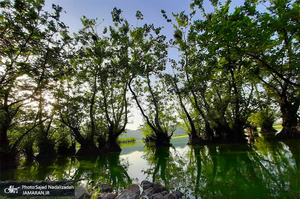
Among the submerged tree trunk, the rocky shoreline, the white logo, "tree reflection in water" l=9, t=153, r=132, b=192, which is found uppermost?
the submerged tree trunk

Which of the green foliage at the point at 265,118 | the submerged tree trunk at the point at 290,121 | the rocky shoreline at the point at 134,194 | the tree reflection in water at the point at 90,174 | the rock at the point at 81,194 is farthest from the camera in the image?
the green foliage at the point at 265,118

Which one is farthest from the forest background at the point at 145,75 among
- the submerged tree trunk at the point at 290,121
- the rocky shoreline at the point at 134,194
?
the rocky shoreline at the point at 134,194

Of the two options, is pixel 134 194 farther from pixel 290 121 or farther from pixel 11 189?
pixel 290 121

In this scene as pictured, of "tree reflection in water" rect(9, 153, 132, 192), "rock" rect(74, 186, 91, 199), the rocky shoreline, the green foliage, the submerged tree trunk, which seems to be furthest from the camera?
the green foliage

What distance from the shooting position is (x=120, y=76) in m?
19.5

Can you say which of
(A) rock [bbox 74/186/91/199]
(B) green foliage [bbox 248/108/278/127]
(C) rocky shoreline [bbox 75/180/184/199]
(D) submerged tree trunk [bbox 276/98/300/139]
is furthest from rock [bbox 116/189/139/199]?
(B) green foliage [bbox 248/108/278/127]

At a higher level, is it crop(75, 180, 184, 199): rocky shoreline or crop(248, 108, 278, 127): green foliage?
crop(248, 108, 278, 127): green foliage

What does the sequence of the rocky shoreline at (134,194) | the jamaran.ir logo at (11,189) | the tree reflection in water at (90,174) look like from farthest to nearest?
the tree reflection in water at (90,174) < the jamaran.ir logo at (11,189) < the rocky shoreline at (134,194)

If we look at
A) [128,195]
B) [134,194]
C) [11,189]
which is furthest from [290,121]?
[11,189]

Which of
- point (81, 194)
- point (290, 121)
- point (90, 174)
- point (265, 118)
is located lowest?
point (90, 174)

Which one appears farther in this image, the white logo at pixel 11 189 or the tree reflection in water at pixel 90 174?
the tree reflection in water at pixel 90 174

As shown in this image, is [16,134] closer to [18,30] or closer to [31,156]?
[31,156]

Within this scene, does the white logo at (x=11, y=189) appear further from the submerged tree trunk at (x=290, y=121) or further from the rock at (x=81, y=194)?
the submerged tree trunk at (x=290, y=121)

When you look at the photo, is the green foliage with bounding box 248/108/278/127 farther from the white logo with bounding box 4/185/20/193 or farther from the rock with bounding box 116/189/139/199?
the white logo with bounding box 4/185/20/193
